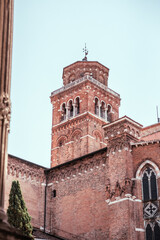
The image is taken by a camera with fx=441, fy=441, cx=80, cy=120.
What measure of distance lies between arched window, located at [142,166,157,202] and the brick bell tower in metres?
15.2

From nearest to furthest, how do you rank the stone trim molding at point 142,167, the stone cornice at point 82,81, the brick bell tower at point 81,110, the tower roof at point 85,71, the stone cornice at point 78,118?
the stone trim molding at point 142,167, the brick bell tower at point 81,110, the stone cornice at point 78,118, the stone cornice at point 82,81, the tower roof at point 85,71

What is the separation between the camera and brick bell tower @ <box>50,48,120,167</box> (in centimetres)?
4081

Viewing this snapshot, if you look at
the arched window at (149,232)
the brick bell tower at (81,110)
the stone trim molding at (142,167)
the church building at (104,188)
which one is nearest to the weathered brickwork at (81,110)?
the brick bell tower at (81,110)

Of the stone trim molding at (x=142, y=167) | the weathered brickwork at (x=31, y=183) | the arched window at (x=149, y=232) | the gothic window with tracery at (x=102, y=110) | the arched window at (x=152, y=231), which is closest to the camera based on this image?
the arched window at (x=152, y=231)

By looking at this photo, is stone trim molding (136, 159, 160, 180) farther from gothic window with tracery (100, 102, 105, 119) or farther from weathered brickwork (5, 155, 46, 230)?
gothic window with tracery (100, 102, 105, 119)

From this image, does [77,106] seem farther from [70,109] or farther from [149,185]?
[149,185]

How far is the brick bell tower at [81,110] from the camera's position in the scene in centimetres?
4081

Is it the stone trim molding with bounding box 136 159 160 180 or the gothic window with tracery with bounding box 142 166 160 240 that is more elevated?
the stone trim molding with bounding box 136 159 160 180

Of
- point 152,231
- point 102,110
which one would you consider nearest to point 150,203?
point 152,231

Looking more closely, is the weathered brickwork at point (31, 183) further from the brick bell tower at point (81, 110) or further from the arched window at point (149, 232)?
the brick bell tower at point (81, 110)

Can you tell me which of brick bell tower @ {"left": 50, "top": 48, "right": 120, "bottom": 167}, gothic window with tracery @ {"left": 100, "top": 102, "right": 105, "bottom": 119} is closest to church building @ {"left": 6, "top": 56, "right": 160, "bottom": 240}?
brick bell tower @ {"left": 50, "top": 48, "right": 120, "bottom": 167}

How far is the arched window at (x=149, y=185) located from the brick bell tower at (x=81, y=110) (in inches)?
598

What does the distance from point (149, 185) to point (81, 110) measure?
18723 millimetres

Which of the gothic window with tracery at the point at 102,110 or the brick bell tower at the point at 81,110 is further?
the gothic window with tracery at the point at 102,110
